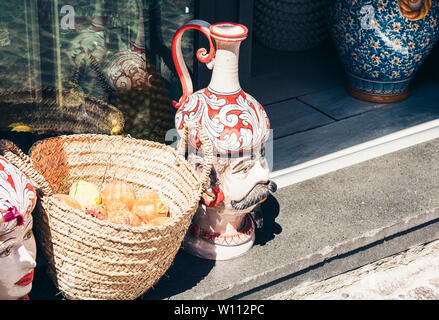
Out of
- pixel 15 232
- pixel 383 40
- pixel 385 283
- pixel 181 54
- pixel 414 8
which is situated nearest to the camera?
pixel 15 232

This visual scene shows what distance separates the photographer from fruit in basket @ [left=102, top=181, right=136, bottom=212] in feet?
7.59

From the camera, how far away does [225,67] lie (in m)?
2.24

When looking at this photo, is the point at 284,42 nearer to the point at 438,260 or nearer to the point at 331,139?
the point at 331,139

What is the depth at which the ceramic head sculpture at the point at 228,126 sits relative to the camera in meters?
2.21

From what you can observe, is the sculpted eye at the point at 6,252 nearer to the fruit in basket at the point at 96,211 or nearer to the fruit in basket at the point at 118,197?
the fruit in basket at the point at 96,211

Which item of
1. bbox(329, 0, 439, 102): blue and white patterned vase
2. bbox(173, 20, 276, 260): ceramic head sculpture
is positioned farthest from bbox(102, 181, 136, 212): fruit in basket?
bbox(329, 0, 439, 102): blue and white patterned vase

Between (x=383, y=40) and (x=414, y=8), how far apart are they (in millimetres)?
241

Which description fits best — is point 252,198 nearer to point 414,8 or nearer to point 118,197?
point 118,197

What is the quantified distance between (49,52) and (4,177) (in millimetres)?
780

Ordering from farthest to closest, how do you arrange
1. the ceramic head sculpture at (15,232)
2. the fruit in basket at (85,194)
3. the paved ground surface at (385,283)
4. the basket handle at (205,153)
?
the paved ground surface at (385,283) < the fruit in basket at (85,194) < the basket handle at (205,153) < the ceramic head sculpture at (15,232)

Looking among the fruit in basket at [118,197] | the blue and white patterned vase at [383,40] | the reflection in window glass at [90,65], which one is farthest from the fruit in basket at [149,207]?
the blue and white patterned vase at [383,40]

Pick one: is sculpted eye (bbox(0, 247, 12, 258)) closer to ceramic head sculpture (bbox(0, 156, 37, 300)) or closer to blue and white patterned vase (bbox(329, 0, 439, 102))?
ceramic head sculpture (bbox(0, 156, 37, 300))

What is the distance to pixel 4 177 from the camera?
6.04 ft

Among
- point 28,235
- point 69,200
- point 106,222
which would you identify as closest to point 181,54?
point 69,200
